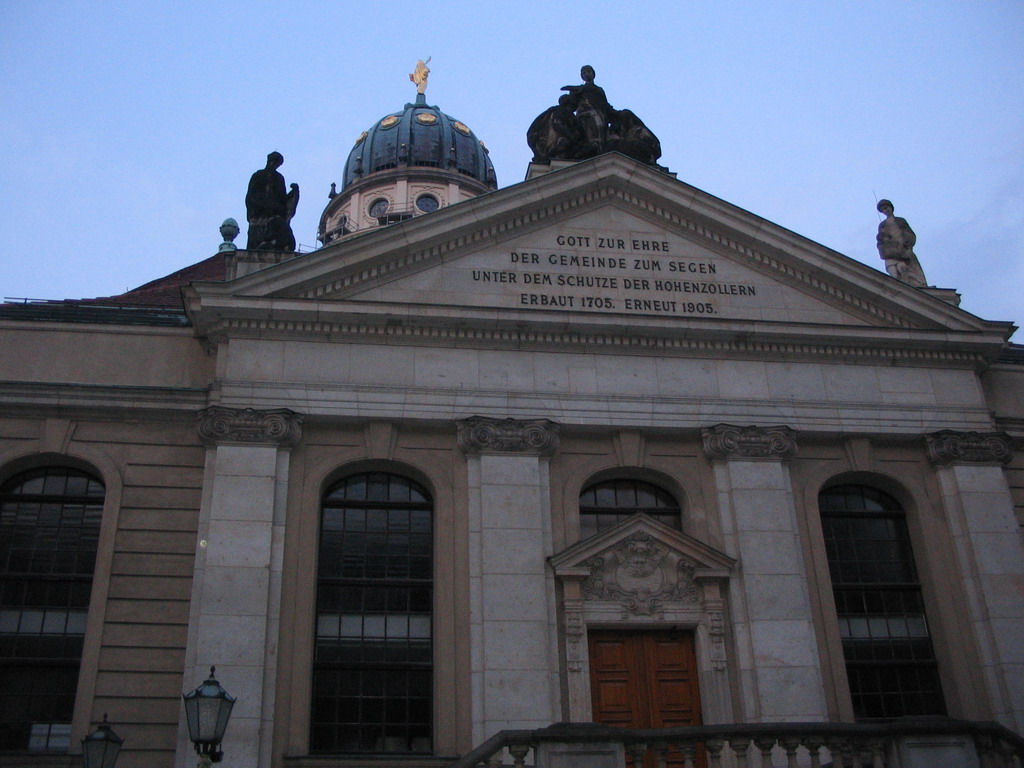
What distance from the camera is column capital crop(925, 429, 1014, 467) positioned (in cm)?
1922

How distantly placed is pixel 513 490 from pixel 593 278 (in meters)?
4.49

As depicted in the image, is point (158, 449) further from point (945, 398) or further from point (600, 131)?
point (945, 398)

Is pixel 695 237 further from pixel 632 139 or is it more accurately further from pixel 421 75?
pixel 421 75

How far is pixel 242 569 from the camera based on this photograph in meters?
16.6

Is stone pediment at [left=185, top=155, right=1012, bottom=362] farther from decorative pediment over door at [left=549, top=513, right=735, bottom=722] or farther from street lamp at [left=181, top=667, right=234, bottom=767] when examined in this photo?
street lamp at [left=181, top=667, right=234, bottom=767]

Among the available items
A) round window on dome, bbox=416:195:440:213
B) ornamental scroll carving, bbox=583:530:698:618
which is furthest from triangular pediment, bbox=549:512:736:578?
round window on dome, bbox=416:195:440:213

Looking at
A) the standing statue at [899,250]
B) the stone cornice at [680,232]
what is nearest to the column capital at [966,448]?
the stone cornice at [680,232]

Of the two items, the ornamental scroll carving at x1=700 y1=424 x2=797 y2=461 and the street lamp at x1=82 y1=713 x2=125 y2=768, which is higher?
the ornamental scroll carving at x1=700 y1=424 x2=797 y2=461

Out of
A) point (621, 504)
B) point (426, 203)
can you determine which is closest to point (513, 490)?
point (621, 504)

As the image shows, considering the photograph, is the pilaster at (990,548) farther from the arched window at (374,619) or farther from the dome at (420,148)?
the dome at (420,148)

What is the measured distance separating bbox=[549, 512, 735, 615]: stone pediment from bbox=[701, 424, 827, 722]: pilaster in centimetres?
56

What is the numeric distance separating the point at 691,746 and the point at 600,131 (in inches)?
513

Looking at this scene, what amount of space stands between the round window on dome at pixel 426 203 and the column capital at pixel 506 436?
33.8 metres

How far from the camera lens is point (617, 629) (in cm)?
1742
